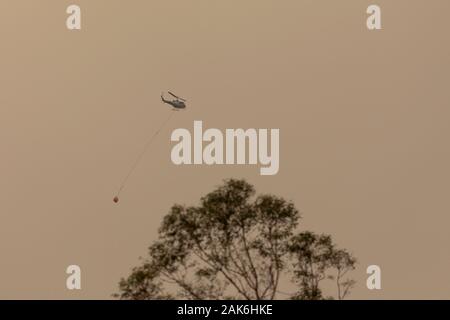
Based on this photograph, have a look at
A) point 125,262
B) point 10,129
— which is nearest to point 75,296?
point 125,262

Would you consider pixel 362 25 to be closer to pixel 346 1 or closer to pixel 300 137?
pixel 346 1

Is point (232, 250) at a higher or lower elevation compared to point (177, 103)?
lower

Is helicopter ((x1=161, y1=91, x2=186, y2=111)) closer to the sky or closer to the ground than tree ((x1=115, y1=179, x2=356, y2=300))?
closer to the sky

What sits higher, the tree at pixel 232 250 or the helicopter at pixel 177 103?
the helicopter at pixel 177 103

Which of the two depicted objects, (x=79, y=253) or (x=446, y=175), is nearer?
(x=79, y=253)

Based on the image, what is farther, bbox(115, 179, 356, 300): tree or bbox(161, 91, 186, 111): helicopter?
bbox(161, 91, 186, 111): helicopter

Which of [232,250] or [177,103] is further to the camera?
[177,103]

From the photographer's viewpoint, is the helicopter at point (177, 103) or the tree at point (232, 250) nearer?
the tree at point (232, 250)
